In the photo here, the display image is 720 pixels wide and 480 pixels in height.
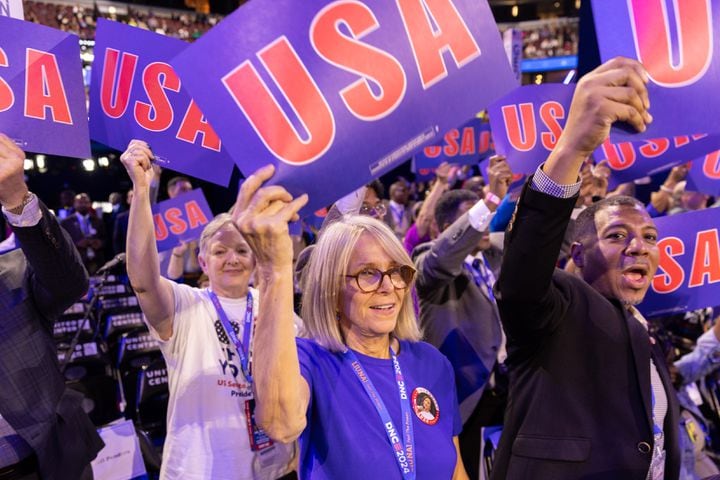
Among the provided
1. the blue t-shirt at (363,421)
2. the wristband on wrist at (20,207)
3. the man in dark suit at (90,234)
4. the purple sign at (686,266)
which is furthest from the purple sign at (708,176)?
the man in dark suit at (90,234)

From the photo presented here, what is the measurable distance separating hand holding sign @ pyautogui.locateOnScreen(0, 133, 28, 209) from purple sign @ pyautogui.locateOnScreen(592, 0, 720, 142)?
160 centimetres

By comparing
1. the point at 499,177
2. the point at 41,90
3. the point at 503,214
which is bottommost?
the point at 503,214

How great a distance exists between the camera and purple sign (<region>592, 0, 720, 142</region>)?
1.51 m

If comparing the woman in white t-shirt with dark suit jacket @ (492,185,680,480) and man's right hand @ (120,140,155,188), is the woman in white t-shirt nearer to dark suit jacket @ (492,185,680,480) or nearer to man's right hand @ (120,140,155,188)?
man's right hand @ (120,140,155,188)

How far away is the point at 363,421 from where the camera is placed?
160 centimetres

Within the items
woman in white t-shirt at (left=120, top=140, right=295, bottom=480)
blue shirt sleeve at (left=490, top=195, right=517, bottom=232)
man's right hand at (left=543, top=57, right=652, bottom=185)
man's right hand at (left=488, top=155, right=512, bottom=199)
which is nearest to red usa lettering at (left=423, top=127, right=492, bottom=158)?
blue shirt sleeve at (left=490, top=195, right=517, bottom=232)

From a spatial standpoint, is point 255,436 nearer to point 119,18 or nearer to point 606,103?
point 606,103

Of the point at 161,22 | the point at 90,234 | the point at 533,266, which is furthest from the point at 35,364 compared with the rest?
the point at 161,22

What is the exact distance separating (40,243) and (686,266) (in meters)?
2.61

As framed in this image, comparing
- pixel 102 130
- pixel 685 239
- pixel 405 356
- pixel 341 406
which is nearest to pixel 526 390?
pixel 405 356

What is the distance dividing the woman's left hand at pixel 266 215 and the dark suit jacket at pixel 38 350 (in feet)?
3.21

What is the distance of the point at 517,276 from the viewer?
4.97ft

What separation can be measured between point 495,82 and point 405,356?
86cm

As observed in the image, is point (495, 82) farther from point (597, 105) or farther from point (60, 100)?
point (60, 100)
